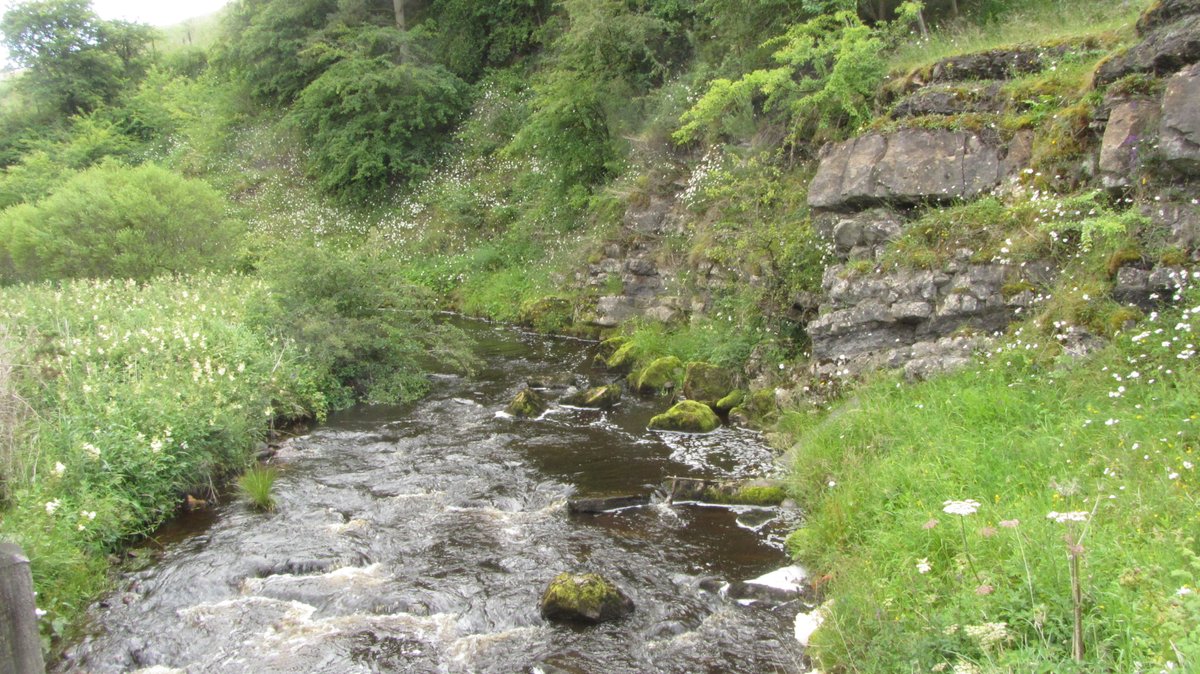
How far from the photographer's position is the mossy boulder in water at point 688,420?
12352 millimetres

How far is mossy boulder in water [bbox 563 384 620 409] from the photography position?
1409 cm

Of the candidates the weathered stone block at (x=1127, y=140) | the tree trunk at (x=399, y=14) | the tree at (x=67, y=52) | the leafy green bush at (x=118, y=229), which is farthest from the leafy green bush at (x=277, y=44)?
the weathered stone block at (x=1127, y=140)

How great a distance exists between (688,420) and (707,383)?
1.44 m

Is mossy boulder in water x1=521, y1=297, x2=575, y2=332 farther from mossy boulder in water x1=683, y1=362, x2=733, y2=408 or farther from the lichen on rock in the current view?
mossy boulder in water x1=683, y1=362, x2=733, y2=408

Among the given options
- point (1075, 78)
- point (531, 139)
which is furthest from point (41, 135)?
point (1075, 78)

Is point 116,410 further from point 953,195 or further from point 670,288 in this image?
point 670,288

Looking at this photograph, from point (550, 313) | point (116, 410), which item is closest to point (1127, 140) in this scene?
point (116, 410)

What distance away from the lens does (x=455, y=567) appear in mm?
8008

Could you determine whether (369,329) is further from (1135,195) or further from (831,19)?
(1135,195)

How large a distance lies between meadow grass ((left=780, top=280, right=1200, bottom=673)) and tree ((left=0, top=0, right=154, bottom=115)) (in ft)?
145

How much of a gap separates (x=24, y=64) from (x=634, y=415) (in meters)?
43.0

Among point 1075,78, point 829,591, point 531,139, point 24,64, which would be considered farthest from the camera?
point 24,64

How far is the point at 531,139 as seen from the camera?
2461 centimetres

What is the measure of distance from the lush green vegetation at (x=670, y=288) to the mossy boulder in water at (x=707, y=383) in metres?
0.36
